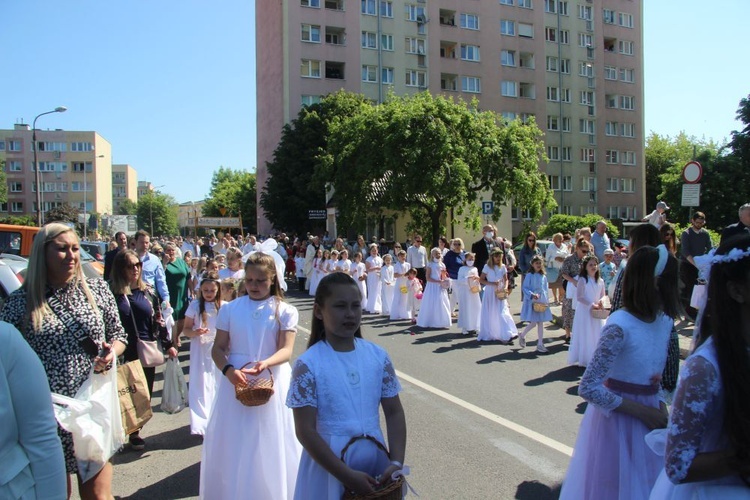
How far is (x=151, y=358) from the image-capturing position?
6.08 meters

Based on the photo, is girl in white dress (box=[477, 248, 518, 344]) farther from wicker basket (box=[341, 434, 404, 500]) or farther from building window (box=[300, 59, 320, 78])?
building window (box=[300, 59, 320, 78])

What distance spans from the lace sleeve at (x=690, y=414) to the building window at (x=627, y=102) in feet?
208

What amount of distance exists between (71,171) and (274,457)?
113m

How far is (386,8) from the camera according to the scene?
52281 millimetres

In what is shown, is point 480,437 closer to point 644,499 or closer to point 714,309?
point 644,499

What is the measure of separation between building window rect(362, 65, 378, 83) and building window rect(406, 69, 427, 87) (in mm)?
2763

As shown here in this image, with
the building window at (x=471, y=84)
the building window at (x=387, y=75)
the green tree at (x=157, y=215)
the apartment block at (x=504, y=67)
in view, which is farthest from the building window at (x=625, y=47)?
the green tree at (x=157, y=215)

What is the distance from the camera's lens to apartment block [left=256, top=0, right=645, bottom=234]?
167ft

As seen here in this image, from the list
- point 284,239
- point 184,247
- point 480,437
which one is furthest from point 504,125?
point 480,437

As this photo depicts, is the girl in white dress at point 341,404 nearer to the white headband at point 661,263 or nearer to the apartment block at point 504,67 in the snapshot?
the white headband at point 661,263

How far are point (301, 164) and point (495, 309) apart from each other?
3270 cm

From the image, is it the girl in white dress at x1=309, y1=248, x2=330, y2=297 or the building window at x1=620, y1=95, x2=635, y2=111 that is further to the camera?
the building window at x1=620, y1=95, x2=635, y2=111

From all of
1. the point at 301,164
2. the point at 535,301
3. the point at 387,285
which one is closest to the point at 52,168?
the point at 301,164

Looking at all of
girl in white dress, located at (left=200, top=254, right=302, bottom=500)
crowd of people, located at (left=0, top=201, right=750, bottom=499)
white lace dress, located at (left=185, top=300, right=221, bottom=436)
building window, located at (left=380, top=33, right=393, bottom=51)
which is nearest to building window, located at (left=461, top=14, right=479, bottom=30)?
building window, located at (left=380, top=33, right=393, bottom=51)
